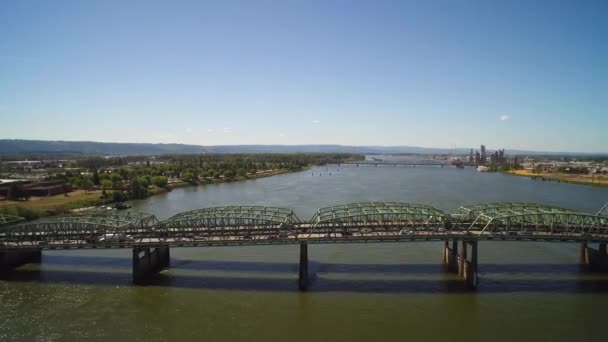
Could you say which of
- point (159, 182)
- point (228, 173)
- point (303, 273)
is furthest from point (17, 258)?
point (228, 173)

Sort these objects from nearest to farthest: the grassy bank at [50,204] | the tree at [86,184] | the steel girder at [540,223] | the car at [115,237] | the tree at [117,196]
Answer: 1. the steel girder at [540,223]
2. the car at [115,237]
3. the grassy bank at [50,204]
4. the tree at [117,196]
5. the tree at [86,184]

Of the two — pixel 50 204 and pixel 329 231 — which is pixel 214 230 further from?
pixel 50 204

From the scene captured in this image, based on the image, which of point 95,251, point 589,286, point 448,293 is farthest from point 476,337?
point 95,251

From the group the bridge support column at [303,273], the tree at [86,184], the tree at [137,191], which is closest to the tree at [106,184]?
the tree at [86,184]

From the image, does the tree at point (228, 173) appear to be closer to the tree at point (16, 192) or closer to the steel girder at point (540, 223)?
the tree at point (16, 192)

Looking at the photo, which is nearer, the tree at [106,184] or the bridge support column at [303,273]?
the bridge support column at [303,273]

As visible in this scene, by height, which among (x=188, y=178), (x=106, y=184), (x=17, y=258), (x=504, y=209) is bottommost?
(x=17, y=258)
